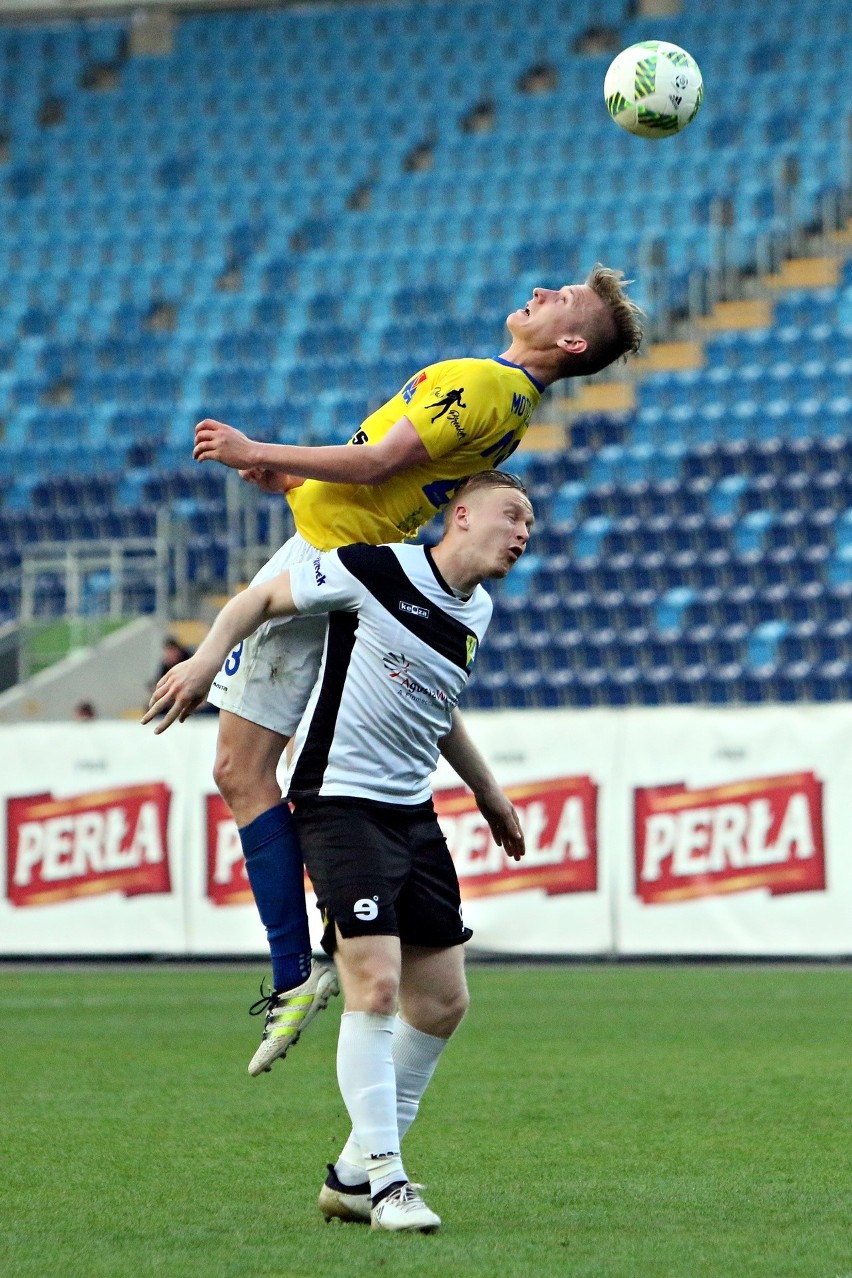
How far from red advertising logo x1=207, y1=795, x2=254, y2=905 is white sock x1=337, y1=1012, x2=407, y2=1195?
29.7 feet

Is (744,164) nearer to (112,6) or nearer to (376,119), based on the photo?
(376,119)

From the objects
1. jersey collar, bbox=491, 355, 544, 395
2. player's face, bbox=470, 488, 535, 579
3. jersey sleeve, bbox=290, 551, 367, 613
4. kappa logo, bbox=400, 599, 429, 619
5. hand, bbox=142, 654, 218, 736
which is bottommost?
hand, bbox=142, 654, 218, 736

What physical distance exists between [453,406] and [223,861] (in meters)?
9.19

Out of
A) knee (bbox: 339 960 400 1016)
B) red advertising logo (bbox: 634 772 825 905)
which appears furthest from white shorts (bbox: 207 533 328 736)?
red advertising logo (bbox: 634 772 825 905)

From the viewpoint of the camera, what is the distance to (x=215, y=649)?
15.7 ft

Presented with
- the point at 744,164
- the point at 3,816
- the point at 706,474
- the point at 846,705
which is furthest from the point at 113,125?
the point at 846,705

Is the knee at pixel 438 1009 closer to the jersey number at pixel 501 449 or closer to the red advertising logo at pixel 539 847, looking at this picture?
the jersey number at pixel 501 449

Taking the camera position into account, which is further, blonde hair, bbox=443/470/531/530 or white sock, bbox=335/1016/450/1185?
white sock, bbox=335/1016/450/1185

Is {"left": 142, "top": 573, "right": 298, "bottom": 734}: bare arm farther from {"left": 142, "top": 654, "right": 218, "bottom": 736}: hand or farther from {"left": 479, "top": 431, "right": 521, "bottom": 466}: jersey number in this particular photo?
{"left": 479, "top": 431, "right": 521, "bottom": 466}: jersey number

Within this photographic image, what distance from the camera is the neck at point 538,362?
531 cm

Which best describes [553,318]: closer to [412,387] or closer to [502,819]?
[412,387]

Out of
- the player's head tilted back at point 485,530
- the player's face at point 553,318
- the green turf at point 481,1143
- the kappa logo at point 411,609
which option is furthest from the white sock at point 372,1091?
the player's face at point 553,318

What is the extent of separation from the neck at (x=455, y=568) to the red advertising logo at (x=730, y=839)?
8.70m

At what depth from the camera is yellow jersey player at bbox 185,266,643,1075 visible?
16.5 ft
